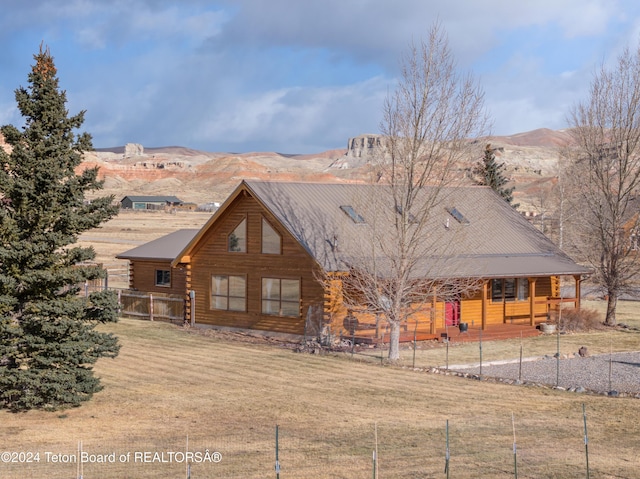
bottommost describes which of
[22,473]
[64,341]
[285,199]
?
[22,473]

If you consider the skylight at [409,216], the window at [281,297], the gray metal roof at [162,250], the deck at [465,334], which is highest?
the skylight at [409,216]

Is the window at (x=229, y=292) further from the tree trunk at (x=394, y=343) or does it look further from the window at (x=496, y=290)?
the window at (x=496, y=290)

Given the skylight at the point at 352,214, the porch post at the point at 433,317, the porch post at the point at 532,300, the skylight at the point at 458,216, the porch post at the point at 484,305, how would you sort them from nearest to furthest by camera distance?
the porch post at the point at 433,317 < the porch post at the point at 484,305 < the skylight at the point at 352,214 < the porch post at the point at 532,300 < the skylight at the point at 458,216

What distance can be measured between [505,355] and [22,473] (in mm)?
19231

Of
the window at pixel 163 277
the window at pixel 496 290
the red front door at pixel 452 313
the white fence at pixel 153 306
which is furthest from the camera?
the window at pixel 163 277

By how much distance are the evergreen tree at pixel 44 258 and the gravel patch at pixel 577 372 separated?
11923 mm

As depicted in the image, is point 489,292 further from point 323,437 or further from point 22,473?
point 22,473

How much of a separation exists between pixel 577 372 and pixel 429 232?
7232 millimetres

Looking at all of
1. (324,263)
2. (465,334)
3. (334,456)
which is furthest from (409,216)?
(334,456)

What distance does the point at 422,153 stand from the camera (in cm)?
2945

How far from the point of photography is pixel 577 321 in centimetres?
3878

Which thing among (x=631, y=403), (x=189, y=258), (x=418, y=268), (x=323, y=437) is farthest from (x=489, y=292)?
(x=323, y=437)

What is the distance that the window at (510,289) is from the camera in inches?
1500

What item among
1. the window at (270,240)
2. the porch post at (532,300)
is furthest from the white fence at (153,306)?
the porch post at (532,300)
